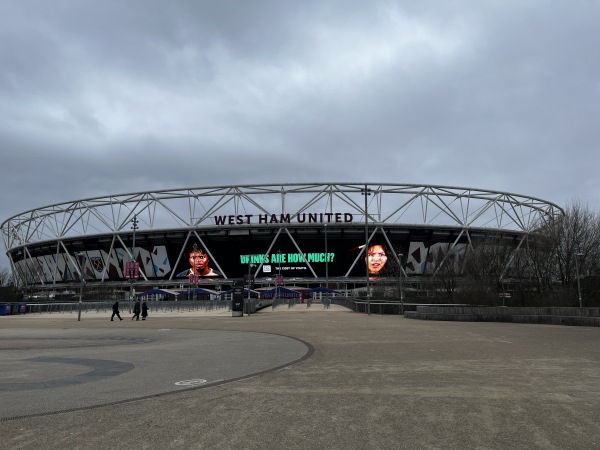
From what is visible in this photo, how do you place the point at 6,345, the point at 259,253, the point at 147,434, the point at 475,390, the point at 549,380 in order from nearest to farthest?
1. the point at 147,434
2. the point at 475,390
3. the point at 549,380
4. the point at 6,345
5. the point at 259,253

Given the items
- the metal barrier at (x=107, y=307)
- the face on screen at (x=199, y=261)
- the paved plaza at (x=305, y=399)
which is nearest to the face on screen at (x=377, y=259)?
the face on screen at (x=199, y=261)

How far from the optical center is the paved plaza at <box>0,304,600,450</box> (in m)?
5.27

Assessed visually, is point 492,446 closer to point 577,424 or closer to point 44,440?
point 577,424

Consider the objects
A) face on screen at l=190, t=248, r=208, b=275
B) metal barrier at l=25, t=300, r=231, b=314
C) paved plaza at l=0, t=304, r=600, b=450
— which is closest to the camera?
paved plaza at l=0, t=304, r=600, b=450

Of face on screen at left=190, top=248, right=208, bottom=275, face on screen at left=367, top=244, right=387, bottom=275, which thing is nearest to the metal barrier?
face on screen at left=190, top=248, right=208, bottom=275

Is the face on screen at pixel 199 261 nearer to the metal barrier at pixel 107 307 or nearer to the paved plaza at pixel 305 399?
the metal barrier at pixel 107 307

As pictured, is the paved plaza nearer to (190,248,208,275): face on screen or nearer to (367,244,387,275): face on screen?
(367,244,387,275): face on screen

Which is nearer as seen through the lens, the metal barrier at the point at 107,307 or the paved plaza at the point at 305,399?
the paved plaza at the point at 305,399

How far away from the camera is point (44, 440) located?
5.22 metres

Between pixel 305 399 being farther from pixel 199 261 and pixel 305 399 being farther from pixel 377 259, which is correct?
pixel 199 261

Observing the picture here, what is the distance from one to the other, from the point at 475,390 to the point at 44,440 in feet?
19.8

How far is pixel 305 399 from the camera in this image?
23.5 ft

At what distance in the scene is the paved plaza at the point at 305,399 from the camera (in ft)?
17.3

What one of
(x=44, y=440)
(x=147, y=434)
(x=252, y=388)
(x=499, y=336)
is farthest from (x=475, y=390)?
(x=499, y=336)
